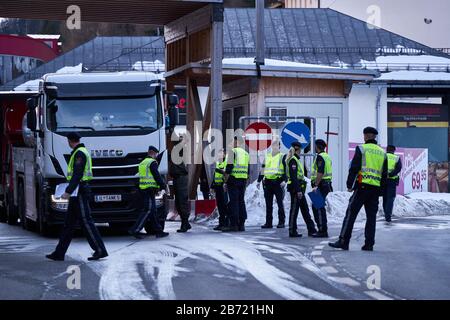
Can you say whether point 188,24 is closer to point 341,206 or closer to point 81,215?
point 341,206

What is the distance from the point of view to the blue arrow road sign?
78.6ft

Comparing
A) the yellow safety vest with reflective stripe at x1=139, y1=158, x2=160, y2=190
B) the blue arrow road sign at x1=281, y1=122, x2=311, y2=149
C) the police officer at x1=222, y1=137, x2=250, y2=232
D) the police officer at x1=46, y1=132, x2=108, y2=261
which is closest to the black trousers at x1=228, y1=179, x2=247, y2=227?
the police officer at x1=222, y1=137, x2=250, y2=232

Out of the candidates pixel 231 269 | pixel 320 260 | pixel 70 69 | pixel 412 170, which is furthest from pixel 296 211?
pixel 70 69

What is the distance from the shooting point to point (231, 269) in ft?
46.4

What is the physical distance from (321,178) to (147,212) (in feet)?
10.7

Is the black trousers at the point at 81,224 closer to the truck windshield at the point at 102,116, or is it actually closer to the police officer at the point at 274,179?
the truck windshield at the point at 102,116

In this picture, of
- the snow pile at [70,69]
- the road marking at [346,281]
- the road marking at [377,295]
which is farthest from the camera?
the snow pile at [70,69]

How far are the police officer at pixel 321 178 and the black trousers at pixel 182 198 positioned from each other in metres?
2.88

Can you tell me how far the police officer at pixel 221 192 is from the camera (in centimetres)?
2223

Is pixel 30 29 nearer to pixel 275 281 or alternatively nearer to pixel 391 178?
pixel 391 178

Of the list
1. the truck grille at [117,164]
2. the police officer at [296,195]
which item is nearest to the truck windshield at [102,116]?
the truck grille at [117,164]

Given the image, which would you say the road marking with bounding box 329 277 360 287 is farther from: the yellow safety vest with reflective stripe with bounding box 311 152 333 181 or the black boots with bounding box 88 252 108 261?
the yellow safety vest with reflective stripe with bounding box 311 152 333 181

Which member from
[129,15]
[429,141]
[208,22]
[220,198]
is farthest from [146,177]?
[429,141]
